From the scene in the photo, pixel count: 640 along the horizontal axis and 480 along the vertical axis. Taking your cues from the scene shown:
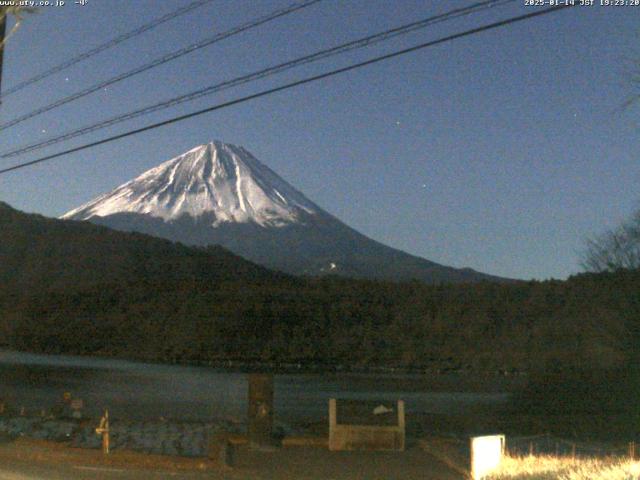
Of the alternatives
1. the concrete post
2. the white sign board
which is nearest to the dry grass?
the white sign board

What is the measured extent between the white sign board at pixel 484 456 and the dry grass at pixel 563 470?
0.46 ft

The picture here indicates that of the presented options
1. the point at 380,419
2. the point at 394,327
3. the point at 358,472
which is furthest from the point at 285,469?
the point at 394,327

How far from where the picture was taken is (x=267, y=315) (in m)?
Answer: 58.3

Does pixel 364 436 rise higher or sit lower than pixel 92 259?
lower

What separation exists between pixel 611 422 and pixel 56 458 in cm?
1588

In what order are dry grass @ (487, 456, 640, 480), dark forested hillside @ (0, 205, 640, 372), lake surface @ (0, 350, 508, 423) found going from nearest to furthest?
dry grass @ (487, 456, 640, 480) < lake surface @ (0, 350, 508, 423) < dark forested hillside @ (0, 205, 640, 372)

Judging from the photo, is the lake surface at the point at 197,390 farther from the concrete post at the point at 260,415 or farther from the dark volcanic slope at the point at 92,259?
the dark volcanic slope at the point at 92,259

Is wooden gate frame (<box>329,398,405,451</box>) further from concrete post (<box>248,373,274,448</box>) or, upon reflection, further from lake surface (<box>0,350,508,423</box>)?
lake surface (<box>0,350,508,423</box>)

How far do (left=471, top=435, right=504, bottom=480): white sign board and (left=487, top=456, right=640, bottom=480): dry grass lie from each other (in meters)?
0.14

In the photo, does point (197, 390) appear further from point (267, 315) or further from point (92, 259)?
point (92, 259)

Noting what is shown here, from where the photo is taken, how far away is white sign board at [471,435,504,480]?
11.1m

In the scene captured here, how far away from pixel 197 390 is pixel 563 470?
2684cm

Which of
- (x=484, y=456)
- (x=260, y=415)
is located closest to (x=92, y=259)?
(x=260, y=415)

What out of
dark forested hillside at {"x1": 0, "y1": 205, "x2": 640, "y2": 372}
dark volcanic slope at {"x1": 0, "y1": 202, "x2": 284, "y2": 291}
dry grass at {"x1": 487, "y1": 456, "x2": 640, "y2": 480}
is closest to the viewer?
dry grass at {"x1": 487, "y1": 456, "x2": 640, "y2": 480}
